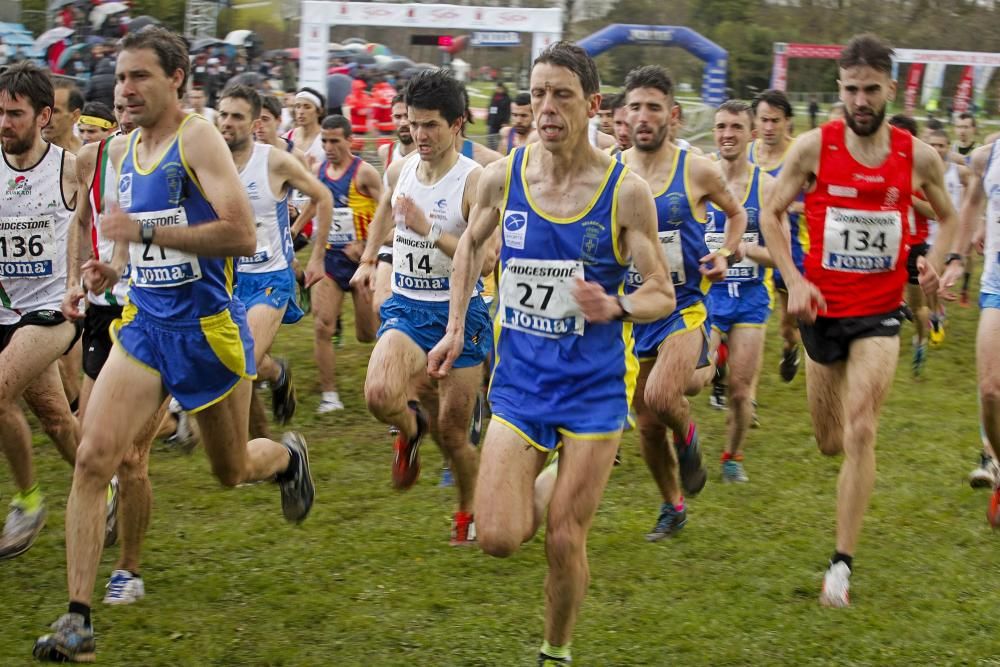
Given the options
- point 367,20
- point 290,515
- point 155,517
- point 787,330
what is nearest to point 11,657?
point 290,515

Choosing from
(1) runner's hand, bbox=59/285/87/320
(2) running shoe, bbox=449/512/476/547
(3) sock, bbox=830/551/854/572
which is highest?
(1) runner's hand, bbox=59/285/87/320

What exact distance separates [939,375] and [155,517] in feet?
25.2

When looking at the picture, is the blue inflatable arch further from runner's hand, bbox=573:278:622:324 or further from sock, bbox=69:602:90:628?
sock, bbox=69:602:90:628

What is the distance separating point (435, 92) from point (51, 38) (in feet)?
68.6

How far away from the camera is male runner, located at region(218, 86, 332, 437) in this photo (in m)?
7.50

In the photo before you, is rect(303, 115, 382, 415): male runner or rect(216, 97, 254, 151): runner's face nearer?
rect(216, 97, 254, 151): runner's face

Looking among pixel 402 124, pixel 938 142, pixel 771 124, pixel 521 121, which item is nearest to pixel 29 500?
pixel 402 124

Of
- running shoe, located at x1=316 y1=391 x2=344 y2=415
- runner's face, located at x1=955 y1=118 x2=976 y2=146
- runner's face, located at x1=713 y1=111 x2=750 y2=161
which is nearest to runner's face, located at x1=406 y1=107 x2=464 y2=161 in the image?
runner's face, located at x1=713 y1=111 x2=750 y2=161

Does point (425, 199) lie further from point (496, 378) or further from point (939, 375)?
point (939, 375)

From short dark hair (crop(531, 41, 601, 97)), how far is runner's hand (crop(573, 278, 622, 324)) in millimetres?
833

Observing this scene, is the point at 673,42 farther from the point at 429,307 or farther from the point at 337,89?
the point at 429,307

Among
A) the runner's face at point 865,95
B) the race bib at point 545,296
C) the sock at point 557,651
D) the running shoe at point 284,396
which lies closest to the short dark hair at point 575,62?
the race bib at point 545,296

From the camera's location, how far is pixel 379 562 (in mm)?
5926

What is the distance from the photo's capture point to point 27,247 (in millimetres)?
5957
